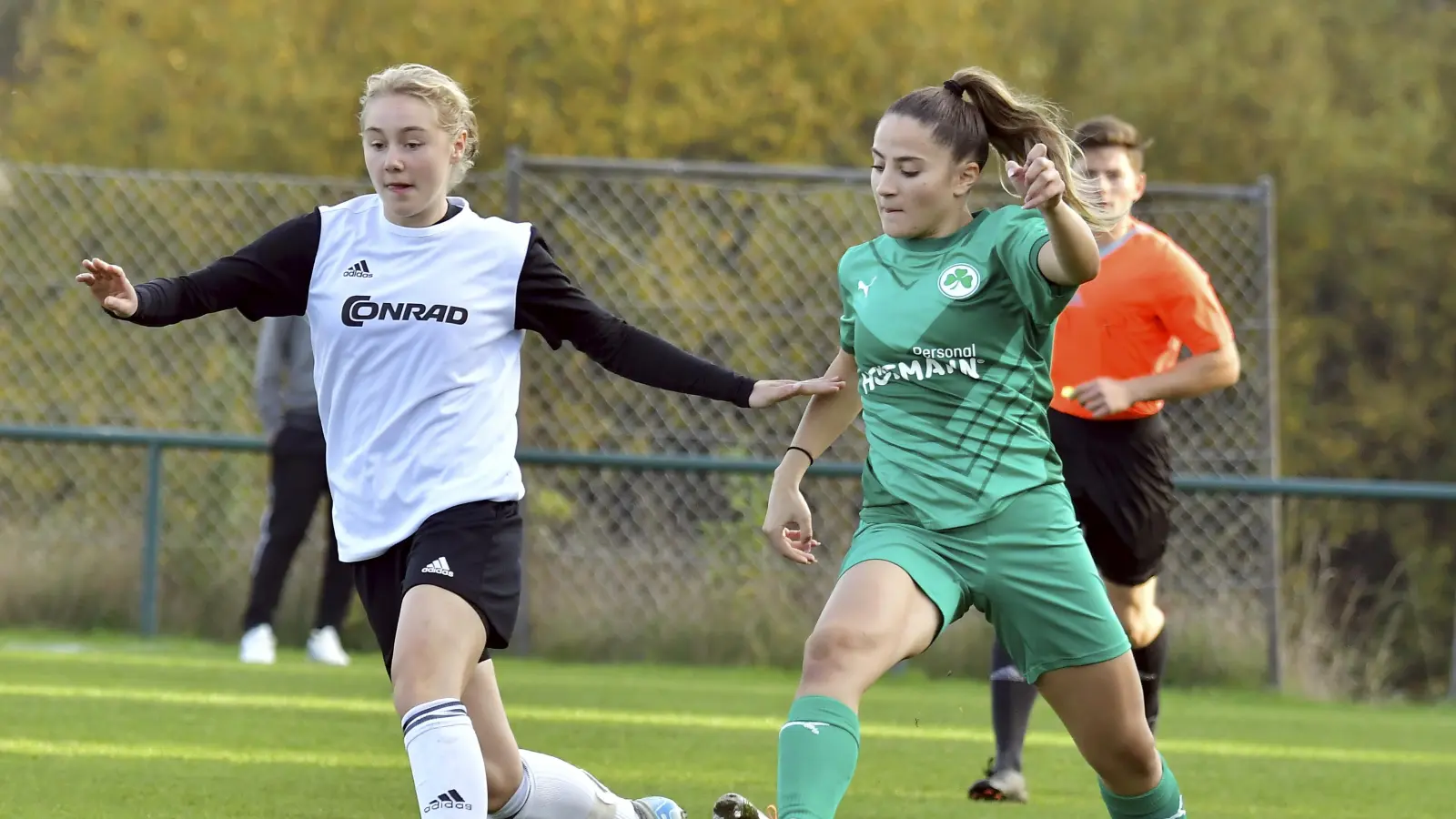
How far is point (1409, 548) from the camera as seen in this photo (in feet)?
71.5

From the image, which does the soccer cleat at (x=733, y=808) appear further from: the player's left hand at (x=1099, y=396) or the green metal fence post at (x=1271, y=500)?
the green metal fence post at (x=1271, y=500)

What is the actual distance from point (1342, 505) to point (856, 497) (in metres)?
10.7

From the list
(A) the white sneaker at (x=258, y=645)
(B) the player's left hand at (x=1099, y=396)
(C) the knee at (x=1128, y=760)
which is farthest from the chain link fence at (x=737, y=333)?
(C) the knee at (x=1128, y=760)

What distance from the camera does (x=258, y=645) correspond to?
31.4 ft

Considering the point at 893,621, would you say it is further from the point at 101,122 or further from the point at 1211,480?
the point at 101,122

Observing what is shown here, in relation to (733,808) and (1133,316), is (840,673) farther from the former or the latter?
(1133,316)

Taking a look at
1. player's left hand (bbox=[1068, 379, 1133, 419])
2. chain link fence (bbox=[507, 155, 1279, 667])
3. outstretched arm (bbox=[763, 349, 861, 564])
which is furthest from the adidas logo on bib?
chain link fence (bbox=[507, 155, 1279, 667])

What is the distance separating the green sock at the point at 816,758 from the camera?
146 inches

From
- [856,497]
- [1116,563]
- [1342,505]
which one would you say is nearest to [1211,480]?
[856,497]

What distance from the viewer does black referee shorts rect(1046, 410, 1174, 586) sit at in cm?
613

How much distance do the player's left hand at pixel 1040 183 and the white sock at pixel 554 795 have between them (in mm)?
1774

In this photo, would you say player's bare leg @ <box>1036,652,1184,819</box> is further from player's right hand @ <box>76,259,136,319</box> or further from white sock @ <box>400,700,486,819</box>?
player's right hand @ <box>76,259,136,319</box>

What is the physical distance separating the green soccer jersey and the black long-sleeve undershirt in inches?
13.9

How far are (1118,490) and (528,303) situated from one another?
7.84ft
